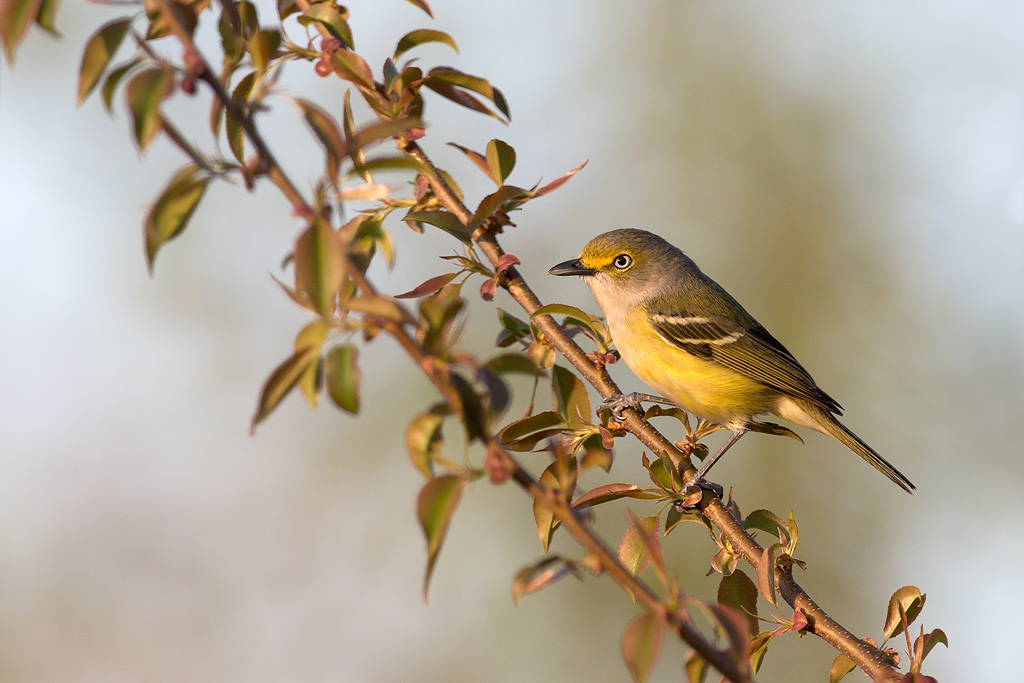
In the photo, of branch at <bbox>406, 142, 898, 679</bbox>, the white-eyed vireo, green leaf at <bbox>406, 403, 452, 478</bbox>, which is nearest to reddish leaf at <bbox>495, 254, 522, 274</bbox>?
branch at <bbox>406, 142, 898, 679</bbox>

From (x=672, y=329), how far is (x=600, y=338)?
8.76 feet

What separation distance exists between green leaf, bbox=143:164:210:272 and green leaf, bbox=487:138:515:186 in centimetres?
128

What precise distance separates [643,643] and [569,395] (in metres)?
1.20

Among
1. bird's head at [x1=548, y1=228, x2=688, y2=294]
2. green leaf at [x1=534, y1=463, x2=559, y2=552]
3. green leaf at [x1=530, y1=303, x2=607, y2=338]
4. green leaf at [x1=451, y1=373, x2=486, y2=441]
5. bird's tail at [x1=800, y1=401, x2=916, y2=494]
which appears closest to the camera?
green leaf at [x1=451, y1=373, x2=486, y2=441]

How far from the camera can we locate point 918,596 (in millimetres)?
2439

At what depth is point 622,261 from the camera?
5742 millimetres

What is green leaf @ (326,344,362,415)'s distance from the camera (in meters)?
1.34

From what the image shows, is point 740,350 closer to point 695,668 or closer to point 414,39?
point 414,39

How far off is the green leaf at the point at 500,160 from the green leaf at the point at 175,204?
4.20ft

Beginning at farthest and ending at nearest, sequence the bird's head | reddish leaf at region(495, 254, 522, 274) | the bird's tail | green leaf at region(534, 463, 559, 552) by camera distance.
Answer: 1. the bird's head
2. the bird's tail
3. reddish leaf at region(495, 254, 522, 274)
4. green leaf at region(534, 463, 559, 552)

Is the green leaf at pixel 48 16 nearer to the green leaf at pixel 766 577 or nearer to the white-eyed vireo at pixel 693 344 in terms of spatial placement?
the green leaf at pixel 766 577

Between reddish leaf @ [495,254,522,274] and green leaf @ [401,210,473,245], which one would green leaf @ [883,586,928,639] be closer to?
reddish leaf @ [495,254,522,274]

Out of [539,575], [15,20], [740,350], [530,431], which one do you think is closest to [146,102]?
[15,20]

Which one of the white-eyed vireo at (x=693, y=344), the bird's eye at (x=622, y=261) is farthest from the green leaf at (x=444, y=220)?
the bird's eye at (x=622, y=261)
